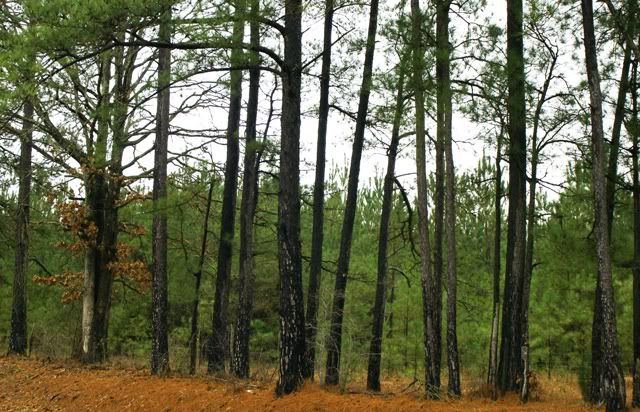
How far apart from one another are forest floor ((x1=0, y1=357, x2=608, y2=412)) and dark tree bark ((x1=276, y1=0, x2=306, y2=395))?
487 millimetres

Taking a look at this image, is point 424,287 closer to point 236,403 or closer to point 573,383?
point 236,403

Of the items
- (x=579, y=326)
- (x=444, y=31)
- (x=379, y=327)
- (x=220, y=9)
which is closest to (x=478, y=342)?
(x=579, y=326)

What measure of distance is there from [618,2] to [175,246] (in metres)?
15.4

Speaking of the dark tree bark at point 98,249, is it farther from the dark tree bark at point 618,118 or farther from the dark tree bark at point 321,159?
the dark tree bark at point 618,118

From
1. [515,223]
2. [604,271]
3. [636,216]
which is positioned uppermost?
[636,216]

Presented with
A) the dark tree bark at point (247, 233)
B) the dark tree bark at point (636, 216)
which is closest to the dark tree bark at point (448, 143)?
the dark tree bark at point (636, 216)

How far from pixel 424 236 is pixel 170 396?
5.09 m

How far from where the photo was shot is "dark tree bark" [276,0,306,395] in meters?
9.52

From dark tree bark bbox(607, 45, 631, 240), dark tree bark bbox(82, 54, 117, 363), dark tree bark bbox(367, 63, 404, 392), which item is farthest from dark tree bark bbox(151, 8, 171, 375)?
dark tree bark bbox(607, 45, 631, 240)

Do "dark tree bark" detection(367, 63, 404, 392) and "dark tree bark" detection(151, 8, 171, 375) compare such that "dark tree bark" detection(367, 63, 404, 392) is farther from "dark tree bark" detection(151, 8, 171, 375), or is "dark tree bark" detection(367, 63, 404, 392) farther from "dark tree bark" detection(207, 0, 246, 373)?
"dark tree bark" detection(151, 8, 171, 375)

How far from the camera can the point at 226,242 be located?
15.9 m

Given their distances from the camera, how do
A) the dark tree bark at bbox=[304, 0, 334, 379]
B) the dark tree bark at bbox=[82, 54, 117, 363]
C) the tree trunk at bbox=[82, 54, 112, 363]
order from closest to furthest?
the dark tree bark at bbox=[304, 0, 334, 379] → the tree trunk at bbox=[82, 54, 112, 363] → the dark tree bark at bbox=[82, 54, 117, 363]

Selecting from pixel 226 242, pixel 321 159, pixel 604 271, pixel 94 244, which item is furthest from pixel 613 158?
pixel 94 244

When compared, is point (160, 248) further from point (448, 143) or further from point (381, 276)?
point (448, 143)
